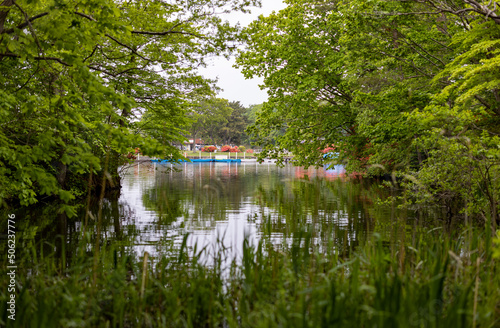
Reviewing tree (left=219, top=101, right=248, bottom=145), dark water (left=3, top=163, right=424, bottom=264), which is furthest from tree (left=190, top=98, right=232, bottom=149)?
dark water (left=3, top=163, right=424, bottom=264)

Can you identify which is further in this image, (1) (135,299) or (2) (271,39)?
(2) (271,39)

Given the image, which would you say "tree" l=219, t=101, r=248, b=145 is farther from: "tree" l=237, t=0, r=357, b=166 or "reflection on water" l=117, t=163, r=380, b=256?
"reflection on water" l=117, t=163, r=380, b=256

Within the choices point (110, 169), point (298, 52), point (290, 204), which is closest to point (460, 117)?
point (290, 204)

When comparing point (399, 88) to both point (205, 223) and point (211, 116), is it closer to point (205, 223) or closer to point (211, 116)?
point (205, 223)

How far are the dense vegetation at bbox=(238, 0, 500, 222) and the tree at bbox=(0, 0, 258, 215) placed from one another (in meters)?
2.67

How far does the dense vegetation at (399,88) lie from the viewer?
27.7 feet

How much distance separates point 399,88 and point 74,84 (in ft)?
33.9

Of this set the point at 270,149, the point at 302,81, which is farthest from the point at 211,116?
the point at 302,81

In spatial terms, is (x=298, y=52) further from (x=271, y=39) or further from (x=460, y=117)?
(x=460, y=117)

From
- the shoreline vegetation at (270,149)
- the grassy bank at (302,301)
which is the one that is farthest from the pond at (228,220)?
the grassy bank at (302,301)

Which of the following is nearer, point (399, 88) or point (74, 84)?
point (74, 84)

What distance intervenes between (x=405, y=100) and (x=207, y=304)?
36.6 ft

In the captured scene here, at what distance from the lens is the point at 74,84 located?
26.0 feet

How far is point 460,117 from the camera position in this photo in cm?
809
